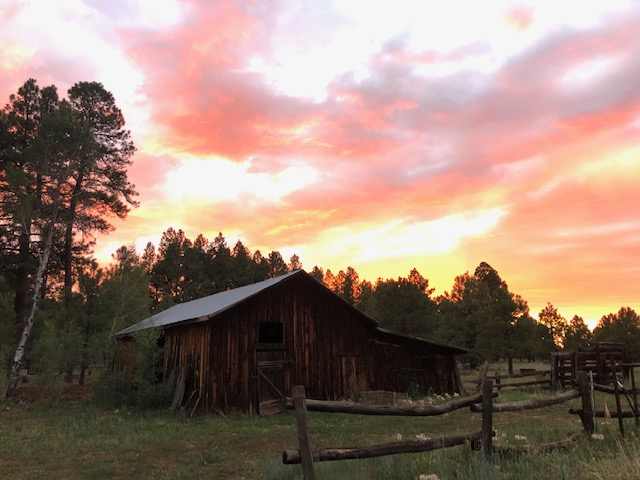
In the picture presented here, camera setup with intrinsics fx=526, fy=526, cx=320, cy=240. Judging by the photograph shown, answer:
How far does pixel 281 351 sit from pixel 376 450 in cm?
1709

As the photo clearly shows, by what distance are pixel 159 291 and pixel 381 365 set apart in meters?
57.1

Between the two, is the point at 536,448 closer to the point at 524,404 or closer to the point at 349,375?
the point at 524,404

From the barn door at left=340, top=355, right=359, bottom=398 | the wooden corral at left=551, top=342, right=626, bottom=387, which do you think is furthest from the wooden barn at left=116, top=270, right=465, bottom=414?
the wooden corral at left=551, top=342, right=626, bottom=387

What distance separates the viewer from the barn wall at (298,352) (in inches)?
926

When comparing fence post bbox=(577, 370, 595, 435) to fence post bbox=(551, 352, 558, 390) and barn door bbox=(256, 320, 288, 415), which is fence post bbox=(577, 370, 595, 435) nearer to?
barn door bbox=(256, 320, 288, 415)

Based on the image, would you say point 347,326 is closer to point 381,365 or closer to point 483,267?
point 381,365

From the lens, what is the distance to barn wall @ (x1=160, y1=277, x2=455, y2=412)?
2353cm

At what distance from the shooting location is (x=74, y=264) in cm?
4200

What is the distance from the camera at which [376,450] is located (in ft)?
27.3

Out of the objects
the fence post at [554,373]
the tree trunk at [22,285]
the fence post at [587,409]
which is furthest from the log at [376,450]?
the tree trunk at [22,285]

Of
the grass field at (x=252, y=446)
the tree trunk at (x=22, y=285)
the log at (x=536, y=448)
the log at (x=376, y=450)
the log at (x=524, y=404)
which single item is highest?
A: the tree trunk at (x=22, y=285)

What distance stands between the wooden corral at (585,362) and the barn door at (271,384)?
1598cm

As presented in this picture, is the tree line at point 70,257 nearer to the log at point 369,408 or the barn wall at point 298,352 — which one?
the barn wall at point 298,352

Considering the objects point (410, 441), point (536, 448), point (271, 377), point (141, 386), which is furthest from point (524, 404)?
point (141, 386)
